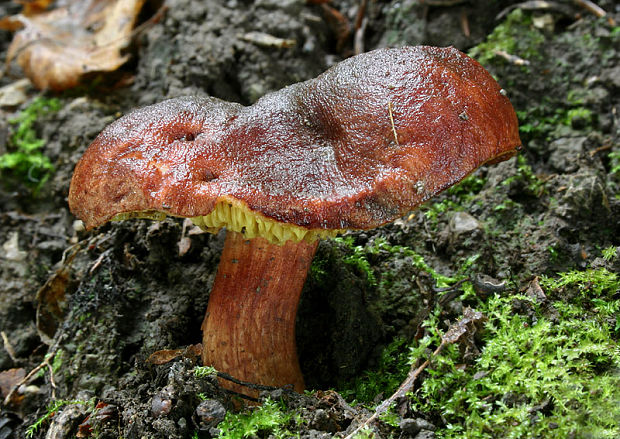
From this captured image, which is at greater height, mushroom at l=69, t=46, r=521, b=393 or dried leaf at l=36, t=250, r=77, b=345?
mushroom at l=69, t=46, r=521, b=393

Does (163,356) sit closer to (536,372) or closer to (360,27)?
(536,372)

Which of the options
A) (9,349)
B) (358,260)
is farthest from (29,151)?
(358,260)

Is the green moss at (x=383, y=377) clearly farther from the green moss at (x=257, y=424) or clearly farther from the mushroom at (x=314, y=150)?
the mushroom at (x=314, y=150)

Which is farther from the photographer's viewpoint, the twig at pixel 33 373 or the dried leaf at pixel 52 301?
the dried leaf at pixel 52 301

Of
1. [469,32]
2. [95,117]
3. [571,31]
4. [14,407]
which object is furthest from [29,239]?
[571,31]

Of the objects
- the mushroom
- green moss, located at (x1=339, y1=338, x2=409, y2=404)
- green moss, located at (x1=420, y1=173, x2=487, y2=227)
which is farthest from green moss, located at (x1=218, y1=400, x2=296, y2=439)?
green moss, located at (x1=420, y1=173, x2=487, y2=227)

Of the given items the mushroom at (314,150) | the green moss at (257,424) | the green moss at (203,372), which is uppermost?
the mushroom at (314,150)

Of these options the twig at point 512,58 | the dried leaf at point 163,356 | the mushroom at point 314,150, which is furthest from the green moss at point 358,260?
the twig at point 512,58

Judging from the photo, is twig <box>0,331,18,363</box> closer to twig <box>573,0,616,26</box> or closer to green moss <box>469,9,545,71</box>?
green moss <box>469,9,545,71</box>
